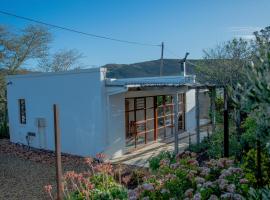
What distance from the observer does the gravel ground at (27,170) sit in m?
7.43

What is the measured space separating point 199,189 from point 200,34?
13.4 metres

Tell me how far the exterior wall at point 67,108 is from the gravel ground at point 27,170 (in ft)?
2.32

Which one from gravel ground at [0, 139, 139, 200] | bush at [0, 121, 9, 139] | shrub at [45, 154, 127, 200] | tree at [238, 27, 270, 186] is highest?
tree at [238, 27, 270, 186]

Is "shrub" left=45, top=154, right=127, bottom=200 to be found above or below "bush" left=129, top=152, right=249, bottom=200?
below

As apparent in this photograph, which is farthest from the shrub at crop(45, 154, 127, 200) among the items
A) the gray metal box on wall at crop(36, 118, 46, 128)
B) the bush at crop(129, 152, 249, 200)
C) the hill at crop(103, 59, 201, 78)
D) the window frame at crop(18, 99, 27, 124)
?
the hill at crop(103, 59, 201, 78)

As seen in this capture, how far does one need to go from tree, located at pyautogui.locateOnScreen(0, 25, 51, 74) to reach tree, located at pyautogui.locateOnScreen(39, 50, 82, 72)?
36.4 inches

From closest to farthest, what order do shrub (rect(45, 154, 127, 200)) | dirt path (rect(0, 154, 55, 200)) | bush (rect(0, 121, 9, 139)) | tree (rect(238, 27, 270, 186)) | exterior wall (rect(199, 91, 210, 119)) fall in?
tree (rect(238, 27, 270, 186)), shrub (rect(45, 154, 127, 200)), dirt path (rect(0, 154, 55, 200)), bush (rect(0, 121, 9, 139)), exterior wall (rect(199, 91, 210, 119))

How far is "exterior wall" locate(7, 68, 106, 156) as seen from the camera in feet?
35.3

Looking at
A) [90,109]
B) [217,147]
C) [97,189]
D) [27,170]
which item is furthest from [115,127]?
[97,189]

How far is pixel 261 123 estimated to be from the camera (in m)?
2.06

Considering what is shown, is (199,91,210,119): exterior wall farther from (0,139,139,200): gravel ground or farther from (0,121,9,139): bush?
(0,121,9,139): bush

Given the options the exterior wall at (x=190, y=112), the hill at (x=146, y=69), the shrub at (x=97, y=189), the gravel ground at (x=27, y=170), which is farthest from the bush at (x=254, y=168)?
the hill at (x=146, y=69)

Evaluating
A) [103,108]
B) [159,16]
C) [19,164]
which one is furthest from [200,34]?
[19,164]

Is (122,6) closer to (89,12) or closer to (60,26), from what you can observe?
(89,12)
